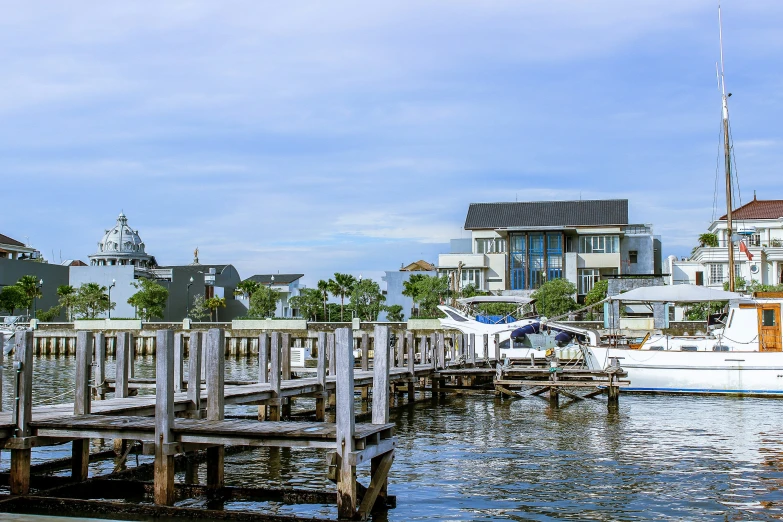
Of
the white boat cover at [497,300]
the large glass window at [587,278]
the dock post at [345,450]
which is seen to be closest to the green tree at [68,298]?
the large glass window at [587,278]

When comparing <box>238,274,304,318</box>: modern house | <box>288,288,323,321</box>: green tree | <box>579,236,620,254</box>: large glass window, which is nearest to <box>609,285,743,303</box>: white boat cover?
<box>579,236,620,254</box>: large glass window

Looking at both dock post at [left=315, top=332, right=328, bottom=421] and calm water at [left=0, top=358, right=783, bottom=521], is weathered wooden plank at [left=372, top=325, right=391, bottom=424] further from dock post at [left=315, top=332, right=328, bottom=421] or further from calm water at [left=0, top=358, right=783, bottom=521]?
dock post at [left=315, top=332, right=328, bottom=421]

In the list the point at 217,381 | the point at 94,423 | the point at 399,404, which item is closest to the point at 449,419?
the point at 399,404

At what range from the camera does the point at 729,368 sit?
3394 centimetres

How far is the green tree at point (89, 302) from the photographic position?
297 ft

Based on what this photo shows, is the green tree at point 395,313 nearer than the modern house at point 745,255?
No

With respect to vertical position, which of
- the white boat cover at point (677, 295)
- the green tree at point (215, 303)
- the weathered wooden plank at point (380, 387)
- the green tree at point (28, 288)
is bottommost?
the weathered wooden plank at point (380, 387)

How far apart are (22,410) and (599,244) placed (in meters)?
82.4

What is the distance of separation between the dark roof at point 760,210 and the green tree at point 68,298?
229 ft

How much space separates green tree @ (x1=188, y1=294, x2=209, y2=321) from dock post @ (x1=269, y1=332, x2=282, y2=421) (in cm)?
8049

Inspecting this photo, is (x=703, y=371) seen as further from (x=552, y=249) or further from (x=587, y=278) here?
(x=552, y=249)

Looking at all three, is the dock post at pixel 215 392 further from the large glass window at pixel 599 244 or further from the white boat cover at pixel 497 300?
the large glass window at pixel 599 244

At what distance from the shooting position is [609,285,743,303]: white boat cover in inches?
1463

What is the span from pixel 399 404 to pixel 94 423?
62.9 ft
